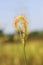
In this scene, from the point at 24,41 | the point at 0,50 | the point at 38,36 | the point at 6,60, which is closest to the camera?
the point at 24,41

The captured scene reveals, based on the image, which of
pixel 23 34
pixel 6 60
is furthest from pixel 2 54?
pixel 23 34

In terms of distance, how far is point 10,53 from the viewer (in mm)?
2676

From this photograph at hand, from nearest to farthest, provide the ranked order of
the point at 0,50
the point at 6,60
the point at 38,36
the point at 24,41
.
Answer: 1. the point at 24,41
2. the point at 6,60
3. the point at 0,50
4. the point at 38,36

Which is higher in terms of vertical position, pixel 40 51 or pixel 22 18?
pixel 22 18

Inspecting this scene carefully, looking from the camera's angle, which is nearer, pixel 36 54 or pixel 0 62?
pixel 36 54

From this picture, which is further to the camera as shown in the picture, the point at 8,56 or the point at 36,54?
the point at 8,56

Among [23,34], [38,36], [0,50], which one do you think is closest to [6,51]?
[0,50]

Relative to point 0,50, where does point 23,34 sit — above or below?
above

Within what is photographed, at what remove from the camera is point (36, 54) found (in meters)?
2.37

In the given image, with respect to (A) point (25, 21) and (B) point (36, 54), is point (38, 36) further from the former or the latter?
(A) point (25, 21)

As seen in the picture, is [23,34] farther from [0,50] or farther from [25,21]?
[0,50]

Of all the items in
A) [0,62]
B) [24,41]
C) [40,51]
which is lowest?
[0,62]

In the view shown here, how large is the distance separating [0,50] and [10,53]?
150 millimetres

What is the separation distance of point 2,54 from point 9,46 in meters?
0.13
